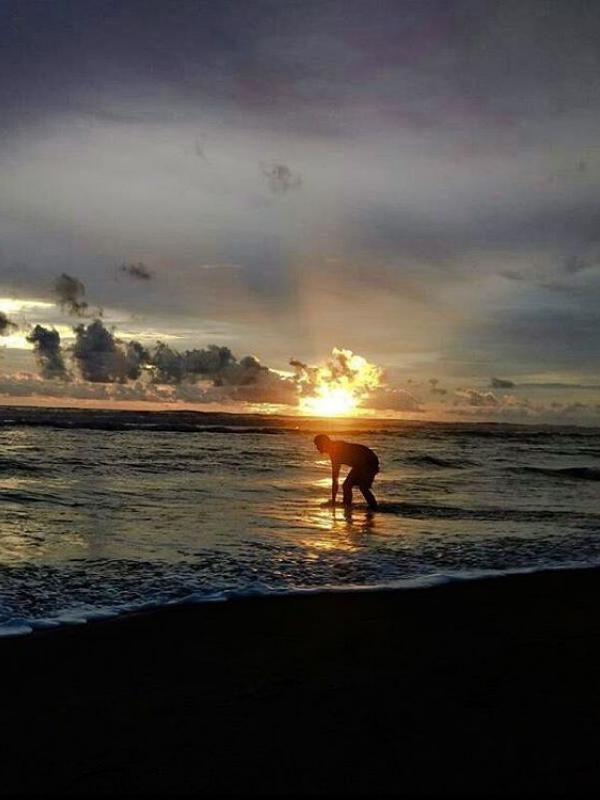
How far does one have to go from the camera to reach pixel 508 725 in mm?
4324

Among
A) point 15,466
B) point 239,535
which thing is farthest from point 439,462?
point 239,535

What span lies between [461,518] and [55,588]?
9607mm

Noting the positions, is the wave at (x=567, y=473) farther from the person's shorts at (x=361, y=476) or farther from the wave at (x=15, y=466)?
the wave at (x=15, y=466)

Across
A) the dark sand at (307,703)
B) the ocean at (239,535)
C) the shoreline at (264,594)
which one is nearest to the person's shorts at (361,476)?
the ocean at (239,535)

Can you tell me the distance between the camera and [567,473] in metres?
31.4

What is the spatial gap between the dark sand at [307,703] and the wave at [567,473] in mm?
→ 23545

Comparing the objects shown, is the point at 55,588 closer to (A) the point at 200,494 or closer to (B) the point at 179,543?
(B) the point at 179,543

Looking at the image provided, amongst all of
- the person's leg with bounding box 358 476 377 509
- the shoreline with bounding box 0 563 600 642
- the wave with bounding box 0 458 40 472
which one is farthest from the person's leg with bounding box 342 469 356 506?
the wave with bounding box 0 458 40 472

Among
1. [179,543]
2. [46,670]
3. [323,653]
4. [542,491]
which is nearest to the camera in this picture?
[46,670]

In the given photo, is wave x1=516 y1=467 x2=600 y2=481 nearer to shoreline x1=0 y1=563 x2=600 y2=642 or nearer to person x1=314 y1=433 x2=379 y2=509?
person x1=314 y1=433 x2=379 y2=509

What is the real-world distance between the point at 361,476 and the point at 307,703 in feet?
39.2

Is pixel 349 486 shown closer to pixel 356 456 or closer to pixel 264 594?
pixel 356 456

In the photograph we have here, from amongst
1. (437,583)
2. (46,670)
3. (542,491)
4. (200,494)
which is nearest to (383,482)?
(542,491)

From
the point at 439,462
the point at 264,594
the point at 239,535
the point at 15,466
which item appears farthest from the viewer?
the point at 439,462
